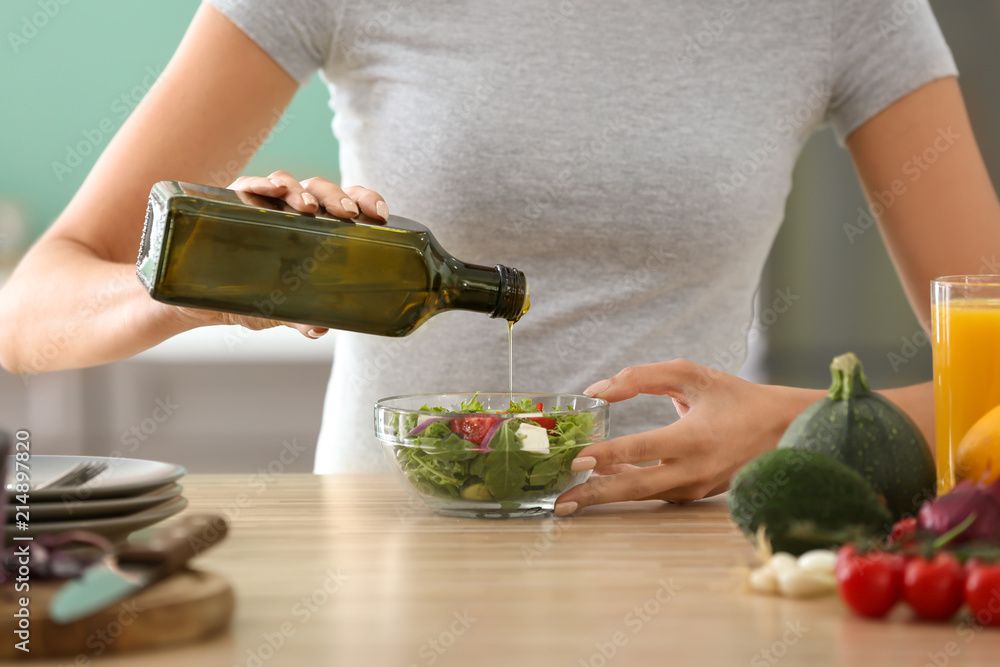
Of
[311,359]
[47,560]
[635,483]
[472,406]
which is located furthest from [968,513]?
[311,359]

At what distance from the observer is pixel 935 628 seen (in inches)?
22.0

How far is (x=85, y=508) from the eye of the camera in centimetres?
66

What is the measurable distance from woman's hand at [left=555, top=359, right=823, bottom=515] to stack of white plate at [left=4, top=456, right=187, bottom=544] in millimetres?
344

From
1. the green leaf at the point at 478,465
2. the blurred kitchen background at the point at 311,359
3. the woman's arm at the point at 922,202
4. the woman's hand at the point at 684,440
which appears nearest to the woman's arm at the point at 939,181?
the woman's arm at the point at 922,202

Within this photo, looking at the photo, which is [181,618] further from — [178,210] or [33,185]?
[33,185]

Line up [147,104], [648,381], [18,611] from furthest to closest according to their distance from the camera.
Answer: [147,104]
[648,381]
[18,611]

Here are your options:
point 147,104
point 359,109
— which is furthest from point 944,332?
point 147,104

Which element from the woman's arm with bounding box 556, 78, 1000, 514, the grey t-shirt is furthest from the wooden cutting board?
the grey t-shirt

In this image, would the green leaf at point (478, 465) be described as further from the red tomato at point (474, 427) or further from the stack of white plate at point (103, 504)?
the stack of white plate at point (103, 504)

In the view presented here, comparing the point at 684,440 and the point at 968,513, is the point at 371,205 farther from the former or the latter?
the point at 968,513

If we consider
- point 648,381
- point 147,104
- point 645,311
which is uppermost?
point 147,104

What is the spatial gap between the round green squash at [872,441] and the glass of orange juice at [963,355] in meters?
0.09

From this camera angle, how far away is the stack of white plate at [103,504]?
65 cm

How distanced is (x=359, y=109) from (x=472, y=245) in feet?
0.84
